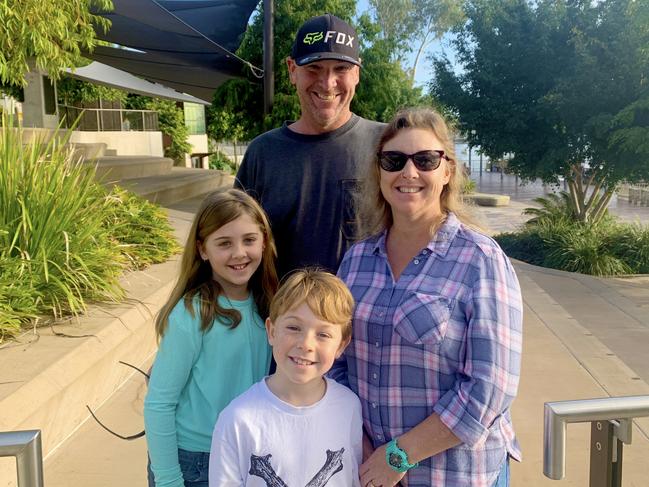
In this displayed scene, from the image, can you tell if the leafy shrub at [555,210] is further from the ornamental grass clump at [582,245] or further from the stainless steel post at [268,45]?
the stainless steel post at [268,45]

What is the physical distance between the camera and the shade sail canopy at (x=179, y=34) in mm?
9602

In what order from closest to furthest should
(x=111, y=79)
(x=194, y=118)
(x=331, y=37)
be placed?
1. (x=331, y=37)
2. (x=111, y=79)
3. (x=194, y=118)

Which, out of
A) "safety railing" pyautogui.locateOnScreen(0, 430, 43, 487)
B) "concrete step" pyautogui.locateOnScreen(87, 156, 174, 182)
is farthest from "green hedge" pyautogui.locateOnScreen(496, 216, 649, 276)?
"safety railing" pyautogui.locateOnScreen(0, 430, 43, 487)

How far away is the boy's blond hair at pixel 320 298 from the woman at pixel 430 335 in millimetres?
63

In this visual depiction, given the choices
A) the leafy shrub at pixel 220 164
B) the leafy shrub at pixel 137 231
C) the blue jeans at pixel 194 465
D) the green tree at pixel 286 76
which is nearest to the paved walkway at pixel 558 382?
the blue jeans at pixel 194 465

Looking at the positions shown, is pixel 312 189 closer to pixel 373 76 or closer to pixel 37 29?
pixel 37 29

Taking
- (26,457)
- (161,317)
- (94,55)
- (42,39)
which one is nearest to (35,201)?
(42,39)

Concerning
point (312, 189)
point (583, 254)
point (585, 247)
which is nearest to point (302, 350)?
point (312, 189)

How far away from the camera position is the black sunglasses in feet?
5.61

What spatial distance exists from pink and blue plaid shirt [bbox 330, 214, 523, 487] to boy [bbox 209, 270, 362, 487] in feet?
0.25

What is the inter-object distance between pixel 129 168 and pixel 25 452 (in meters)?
11.8

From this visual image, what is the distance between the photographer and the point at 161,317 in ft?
6.21

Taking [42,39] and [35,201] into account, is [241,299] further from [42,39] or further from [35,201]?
[42,39]

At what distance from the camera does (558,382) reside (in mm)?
4719
